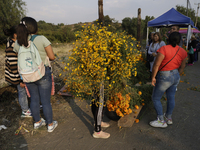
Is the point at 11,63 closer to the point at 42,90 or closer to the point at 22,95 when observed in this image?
the point at 22,95

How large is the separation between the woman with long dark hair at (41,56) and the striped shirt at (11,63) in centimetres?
41

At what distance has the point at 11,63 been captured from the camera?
8.87 feet

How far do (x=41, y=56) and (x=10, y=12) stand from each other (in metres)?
13.5

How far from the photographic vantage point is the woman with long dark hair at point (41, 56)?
2145mm

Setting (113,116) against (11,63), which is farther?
(113,116)

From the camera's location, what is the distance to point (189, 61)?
8617 millimetres

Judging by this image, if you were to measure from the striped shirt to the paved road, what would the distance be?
1.24m

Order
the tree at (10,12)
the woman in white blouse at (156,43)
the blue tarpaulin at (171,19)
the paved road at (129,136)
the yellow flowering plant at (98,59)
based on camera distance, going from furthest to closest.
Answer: the tree at (10,12)
the blue tarpaulin at (171,19)
the woman in white blouse at (156,43)
the paved road at (129,136)
the yellow flowering plant at (98,59)

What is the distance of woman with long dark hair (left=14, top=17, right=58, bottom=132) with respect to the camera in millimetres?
2145

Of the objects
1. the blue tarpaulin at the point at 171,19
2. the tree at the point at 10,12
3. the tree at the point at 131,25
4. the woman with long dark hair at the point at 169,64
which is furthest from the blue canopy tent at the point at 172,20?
the tree at the point at 131,25

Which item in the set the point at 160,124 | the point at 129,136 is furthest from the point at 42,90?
the point at 160,124

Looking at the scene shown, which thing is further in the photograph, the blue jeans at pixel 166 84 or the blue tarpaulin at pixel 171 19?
the blue tarpaulin at pixel 171 19

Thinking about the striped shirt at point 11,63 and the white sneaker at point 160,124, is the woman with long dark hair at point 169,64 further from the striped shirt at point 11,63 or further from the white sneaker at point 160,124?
the striped shirt at point 11,63

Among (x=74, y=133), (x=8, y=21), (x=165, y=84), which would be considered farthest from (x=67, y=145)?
(x=8, y=21)
